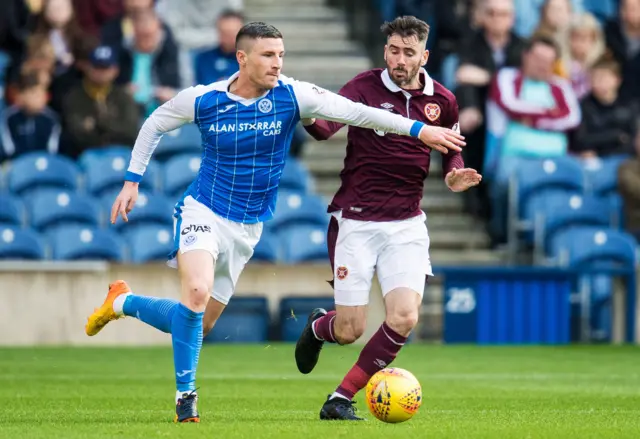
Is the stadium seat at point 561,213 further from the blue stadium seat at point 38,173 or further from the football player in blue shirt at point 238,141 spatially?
the football player in blue shirt at point 238,141

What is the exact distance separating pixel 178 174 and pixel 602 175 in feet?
17.6

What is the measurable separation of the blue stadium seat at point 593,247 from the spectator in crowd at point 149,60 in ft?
16.7

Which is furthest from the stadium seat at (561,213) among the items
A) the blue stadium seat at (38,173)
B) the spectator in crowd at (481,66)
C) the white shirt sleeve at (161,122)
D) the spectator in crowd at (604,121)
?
the white shirt sleeve at (161,122)

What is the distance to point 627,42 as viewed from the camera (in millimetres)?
20906

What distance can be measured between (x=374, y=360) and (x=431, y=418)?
19.6 inches

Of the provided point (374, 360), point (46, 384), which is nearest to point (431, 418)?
point (374, 360)

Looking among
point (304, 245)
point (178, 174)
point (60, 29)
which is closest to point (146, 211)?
point (178, 174)

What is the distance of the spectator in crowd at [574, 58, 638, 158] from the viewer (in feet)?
64.3

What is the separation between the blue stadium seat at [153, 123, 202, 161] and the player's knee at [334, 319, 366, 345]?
9028 millimetres

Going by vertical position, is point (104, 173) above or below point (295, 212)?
above

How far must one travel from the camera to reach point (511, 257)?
18.6 metres

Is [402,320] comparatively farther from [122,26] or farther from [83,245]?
[122,26]

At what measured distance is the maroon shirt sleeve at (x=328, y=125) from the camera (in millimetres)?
9336

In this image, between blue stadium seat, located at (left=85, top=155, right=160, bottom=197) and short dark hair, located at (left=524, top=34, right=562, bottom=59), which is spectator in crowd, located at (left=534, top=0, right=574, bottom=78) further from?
blue stadium seat, located at (left=85, top=155, right=160, bottom=197)
